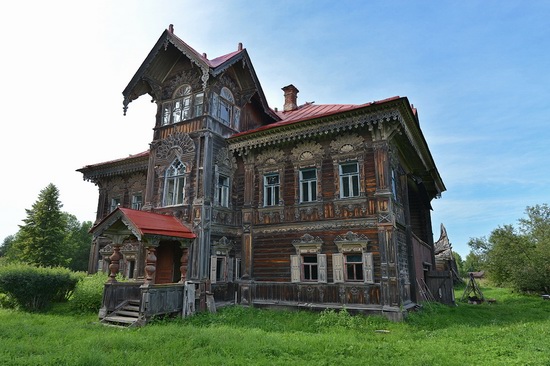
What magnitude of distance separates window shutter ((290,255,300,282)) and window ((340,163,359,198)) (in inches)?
122

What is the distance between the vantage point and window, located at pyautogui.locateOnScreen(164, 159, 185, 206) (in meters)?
Result: 15.4

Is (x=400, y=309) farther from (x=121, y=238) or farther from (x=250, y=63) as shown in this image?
(x=250, y=63)

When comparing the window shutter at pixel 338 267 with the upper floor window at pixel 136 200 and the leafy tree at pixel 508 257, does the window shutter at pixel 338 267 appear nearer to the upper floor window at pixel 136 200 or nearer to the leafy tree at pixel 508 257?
the upper floor window at pixel 136 200

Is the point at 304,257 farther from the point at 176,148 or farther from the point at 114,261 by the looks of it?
the point at 176,148

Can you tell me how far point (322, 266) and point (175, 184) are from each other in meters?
7.40

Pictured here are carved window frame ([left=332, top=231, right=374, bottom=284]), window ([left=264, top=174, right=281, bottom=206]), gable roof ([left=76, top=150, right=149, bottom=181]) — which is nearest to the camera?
carved window frame ([left=332, top=231, right=374, bottom=284])

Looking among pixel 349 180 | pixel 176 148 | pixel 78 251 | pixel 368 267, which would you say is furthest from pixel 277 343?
pixel 78 251

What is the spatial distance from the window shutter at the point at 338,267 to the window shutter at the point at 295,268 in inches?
59.7

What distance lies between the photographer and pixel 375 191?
1290 centimetres

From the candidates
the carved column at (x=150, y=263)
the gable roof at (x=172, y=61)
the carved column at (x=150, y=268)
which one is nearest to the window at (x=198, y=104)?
the gable roof at (x=172, y=61)

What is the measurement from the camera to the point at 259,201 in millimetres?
15531

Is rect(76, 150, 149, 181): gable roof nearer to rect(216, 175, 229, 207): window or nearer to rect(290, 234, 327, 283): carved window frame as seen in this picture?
rect(216, 175, 229, 207): window

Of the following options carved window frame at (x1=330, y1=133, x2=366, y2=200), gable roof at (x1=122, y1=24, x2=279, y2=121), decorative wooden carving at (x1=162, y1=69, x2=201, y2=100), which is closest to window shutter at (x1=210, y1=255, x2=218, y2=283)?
carved window frame at (x1=330, y1=133, x2=366, y2=200)

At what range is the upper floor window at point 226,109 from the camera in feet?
52.1
